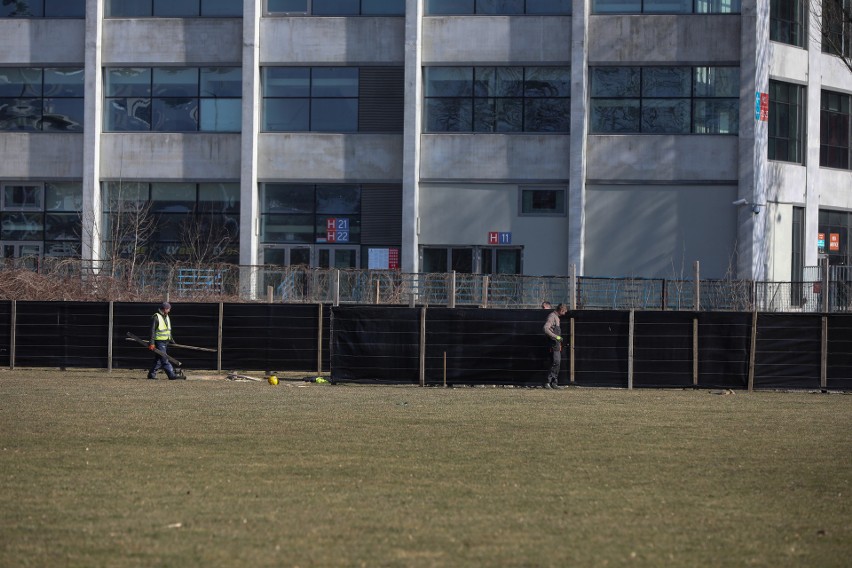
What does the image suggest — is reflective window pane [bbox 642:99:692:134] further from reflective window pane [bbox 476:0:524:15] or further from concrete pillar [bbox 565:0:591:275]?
reflective window pane [bbox 476:0:524:15]

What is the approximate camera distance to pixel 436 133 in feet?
160

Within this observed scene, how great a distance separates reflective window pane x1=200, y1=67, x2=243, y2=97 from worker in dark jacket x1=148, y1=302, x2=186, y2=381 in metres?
22.5

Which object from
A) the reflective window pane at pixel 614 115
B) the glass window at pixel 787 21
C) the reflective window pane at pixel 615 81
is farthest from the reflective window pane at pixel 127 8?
the glass window at pixel 787 21

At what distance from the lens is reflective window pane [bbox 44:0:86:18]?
169ft

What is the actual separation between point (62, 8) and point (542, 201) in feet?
71.8

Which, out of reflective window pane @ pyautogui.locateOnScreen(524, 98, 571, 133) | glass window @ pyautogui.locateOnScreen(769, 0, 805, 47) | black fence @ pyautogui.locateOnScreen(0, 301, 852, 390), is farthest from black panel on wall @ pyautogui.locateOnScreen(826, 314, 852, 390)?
glass window @ pyautogui.locateOnScreen(769, 0, 805, 47)

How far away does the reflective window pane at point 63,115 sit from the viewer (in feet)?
169

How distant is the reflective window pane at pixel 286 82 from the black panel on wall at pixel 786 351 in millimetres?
27042

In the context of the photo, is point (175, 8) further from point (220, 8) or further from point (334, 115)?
point (334, 115)

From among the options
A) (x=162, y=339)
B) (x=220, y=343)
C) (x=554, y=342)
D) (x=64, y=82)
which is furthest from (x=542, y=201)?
(x=162, y=339)

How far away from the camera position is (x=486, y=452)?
597 inches

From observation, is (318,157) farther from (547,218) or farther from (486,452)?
(486,452)

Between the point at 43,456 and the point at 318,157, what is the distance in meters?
36.0

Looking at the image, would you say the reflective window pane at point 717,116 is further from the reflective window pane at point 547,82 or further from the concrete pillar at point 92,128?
the concrete pillar at point 92,128
